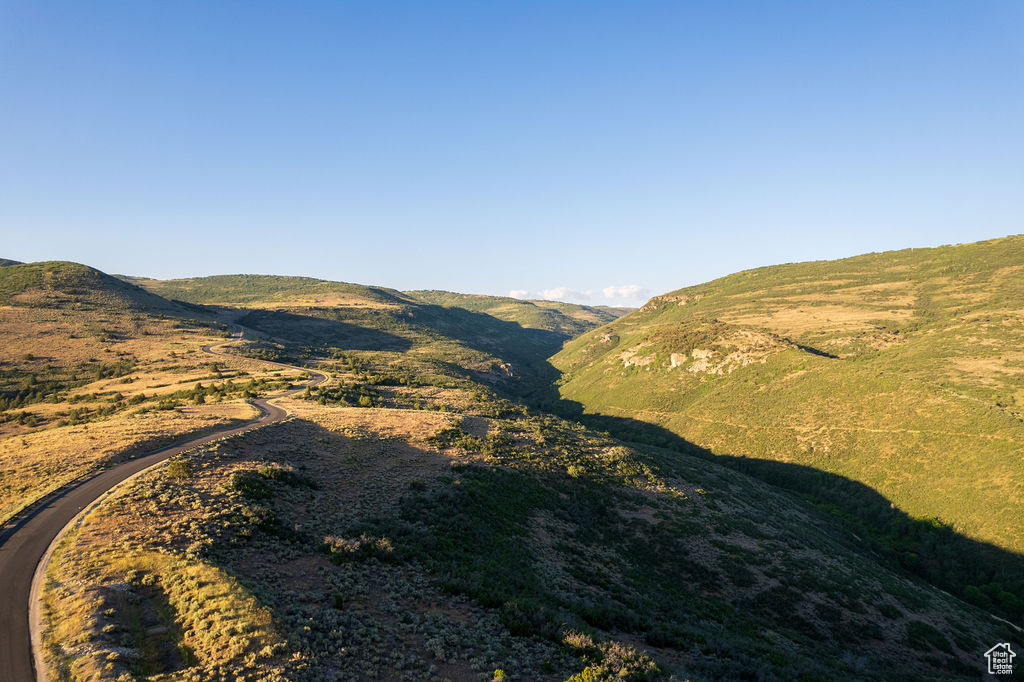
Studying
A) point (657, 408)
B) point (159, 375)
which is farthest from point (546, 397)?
point (159, 375)

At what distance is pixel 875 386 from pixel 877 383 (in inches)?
40.4

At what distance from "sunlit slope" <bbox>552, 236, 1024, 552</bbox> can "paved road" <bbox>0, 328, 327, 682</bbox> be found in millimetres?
80134

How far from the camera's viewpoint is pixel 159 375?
223ft

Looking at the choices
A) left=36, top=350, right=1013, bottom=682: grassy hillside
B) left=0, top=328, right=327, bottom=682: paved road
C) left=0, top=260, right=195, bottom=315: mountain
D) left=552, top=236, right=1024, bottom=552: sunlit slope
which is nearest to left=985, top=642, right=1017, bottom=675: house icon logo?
left=36, top=350, right=1013, bottom=682: grassy hillside

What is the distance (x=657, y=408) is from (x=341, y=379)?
74673 millimetres

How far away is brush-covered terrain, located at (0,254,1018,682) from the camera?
44.4ft

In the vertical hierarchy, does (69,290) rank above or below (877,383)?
above

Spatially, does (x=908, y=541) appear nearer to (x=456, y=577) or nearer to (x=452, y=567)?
(x=452, y=567)

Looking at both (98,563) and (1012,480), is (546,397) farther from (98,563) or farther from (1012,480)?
(98,563)

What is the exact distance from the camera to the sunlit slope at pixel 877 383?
5809cm

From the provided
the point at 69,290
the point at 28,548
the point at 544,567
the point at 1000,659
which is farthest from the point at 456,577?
the point at 69,290

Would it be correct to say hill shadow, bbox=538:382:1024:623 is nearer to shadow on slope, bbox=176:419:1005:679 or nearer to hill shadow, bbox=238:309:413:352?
shadow on slope, bbox=176:419:1005:679

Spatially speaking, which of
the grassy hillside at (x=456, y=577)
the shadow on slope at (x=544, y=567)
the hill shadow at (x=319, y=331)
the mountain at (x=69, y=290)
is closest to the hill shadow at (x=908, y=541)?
the grassy hillside at (x=456, y=577)

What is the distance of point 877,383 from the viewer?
78875 millimetres
